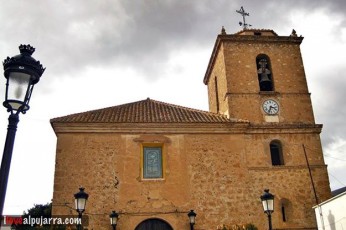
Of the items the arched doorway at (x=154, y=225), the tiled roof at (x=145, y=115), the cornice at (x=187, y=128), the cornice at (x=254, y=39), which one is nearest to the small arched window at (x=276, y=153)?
the cornice at (x=187, y=128)

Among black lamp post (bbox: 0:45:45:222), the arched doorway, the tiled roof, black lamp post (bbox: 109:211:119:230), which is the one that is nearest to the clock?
A: the tiled roof

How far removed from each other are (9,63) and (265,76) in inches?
574

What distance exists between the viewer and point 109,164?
15016mm

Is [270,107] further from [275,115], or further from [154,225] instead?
[154,225]

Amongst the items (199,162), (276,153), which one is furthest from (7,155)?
(276,153)

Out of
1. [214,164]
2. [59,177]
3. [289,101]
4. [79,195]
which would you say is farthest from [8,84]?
[289,101]

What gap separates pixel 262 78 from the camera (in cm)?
1769

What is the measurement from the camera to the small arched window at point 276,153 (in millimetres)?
16125

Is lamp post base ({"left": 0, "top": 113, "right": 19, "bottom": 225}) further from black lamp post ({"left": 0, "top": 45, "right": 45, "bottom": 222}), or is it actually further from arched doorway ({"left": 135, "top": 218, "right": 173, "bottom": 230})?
arched doorway ({"left": 135, "top": 218, "right": 173, "bottom": 230})

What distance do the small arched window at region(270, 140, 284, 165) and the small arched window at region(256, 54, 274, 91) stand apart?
109 inches

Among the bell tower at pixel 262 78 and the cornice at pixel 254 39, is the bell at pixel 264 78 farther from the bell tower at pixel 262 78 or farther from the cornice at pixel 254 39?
the cornice at pixel 254 39

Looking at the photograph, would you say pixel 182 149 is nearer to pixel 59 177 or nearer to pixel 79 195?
pixel 59 177

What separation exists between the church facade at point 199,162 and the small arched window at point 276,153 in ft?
0.14

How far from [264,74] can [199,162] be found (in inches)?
217
